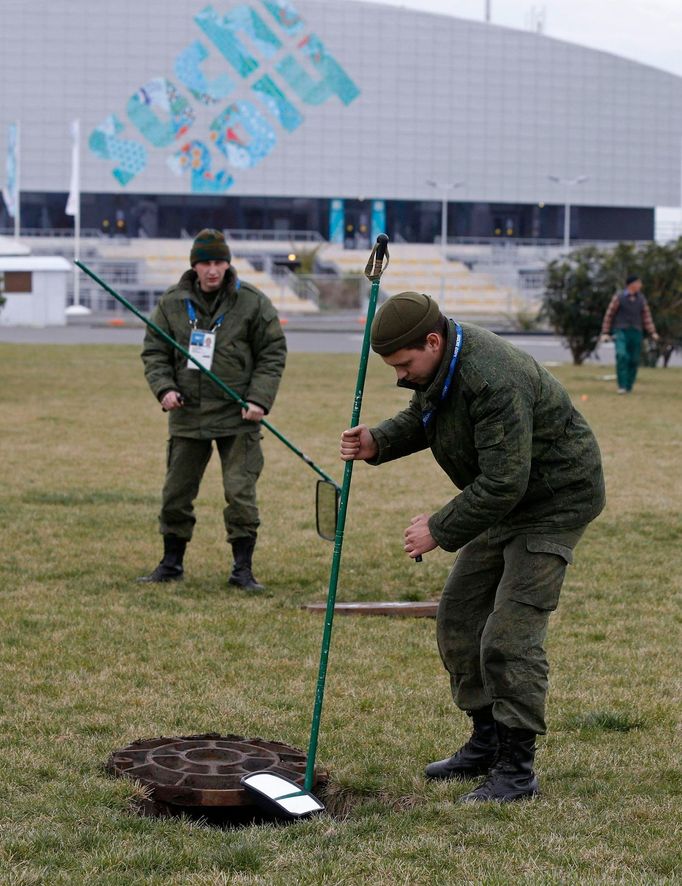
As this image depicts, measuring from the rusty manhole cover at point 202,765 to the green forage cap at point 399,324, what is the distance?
5.06 feet

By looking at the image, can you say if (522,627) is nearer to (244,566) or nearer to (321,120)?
(244,566)

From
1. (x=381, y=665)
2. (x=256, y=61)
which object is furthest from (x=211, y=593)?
(x=256, y=61)

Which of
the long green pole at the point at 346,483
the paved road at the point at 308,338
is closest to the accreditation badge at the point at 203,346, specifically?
the long green pole at the point at 346,483

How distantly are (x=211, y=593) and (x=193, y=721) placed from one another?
97.1 inches

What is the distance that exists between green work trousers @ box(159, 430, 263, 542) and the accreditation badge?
1.52ft

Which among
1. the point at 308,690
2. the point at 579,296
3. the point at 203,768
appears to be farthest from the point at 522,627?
the point at 579,296

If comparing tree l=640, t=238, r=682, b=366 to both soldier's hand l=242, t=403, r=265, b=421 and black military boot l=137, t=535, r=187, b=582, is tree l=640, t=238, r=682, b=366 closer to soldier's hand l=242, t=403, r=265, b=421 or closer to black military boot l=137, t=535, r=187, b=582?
black military boot l=137, t=535, r=187, b=582

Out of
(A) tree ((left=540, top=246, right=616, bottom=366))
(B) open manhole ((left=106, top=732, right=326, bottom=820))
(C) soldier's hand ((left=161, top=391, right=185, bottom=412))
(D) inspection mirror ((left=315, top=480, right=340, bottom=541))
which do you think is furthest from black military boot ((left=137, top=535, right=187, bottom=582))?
(A) tree ((left=540, top=246, right=616, bottom=366))

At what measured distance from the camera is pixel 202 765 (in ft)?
16.3

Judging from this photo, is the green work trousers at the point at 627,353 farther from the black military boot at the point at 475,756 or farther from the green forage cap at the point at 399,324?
the green forage cap at the point at 399,324

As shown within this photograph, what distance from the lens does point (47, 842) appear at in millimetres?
4254

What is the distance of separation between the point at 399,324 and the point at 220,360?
150 inches

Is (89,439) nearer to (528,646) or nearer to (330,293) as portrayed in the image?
(528,646)

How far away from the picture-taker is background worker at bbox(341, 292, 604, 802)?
442cm
